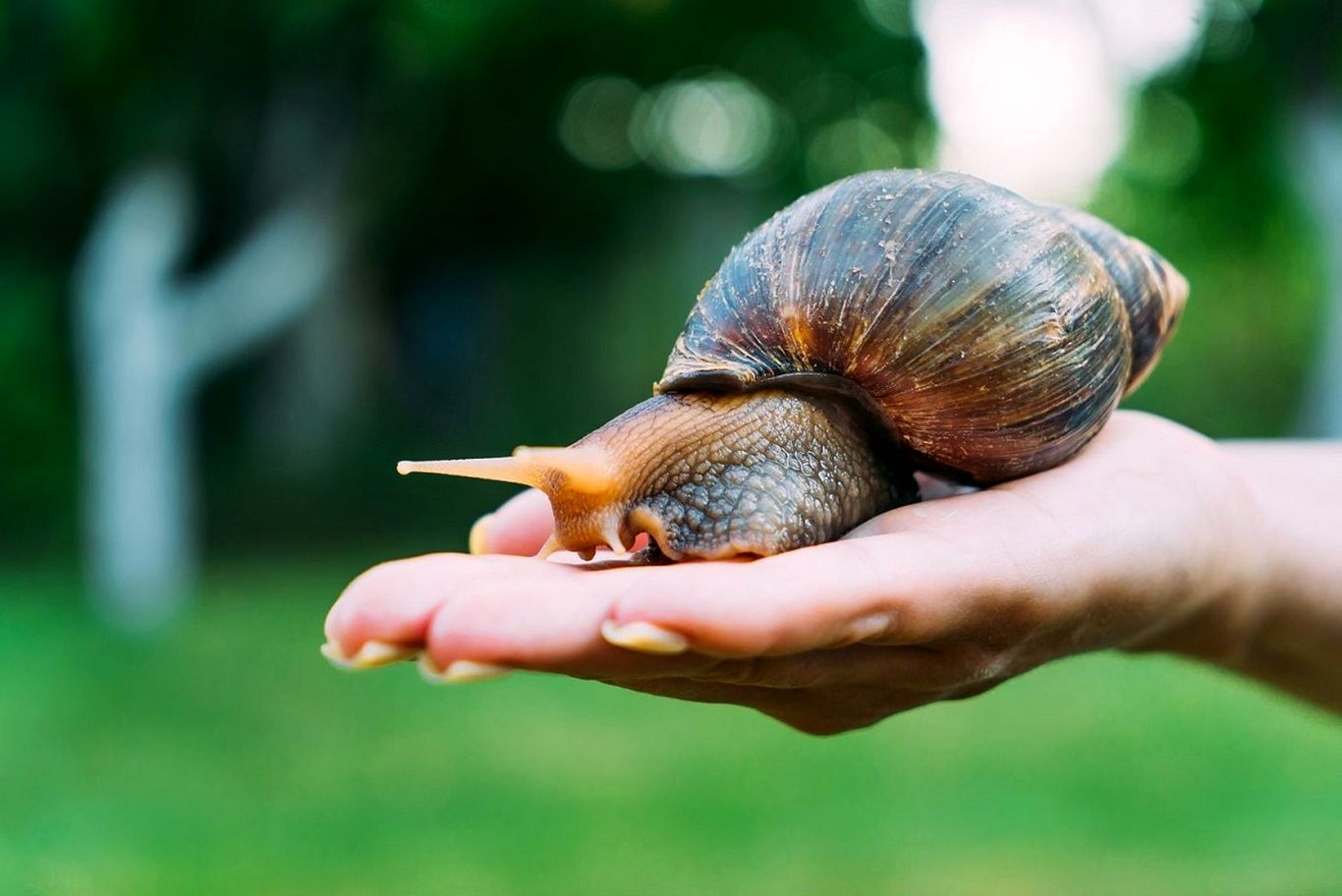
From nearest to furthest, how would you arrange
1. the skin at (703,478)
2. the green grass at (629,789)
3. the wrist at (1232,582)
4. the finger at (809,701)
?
1. the finger at (809,701)
2. the skin at (703,478)
3. the wrist at (1232,582)
4. the green grass at (629,789)

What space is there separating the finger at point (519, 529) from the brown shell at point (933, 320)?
1.13ft

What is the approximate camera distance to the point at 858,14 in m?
11.3

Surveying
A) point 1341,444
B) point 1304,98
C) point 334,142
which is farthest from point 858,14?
point 1341,444

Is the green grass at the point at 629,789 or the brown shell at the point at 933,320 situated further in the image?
the green grass at the point at 629,789

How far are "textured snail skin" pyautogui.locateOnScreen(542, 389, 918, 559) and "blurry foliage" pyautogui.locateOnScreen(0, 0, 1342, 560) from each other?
668cm

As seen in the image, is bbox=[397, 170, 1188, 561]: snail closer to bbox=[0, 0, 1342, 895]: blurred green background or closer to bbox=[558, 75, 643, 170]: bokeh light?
bbox=[0, 0, 1342, 895]: blurred green background

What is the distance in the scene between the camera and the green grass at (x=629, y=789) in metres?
4.59

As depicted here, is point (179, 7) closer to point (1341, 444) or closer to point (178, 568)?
point (178, 568)

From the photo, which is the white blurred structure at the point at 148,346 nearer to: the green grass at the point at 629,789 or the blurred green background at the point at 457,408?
the blurred green background at the point at 457,408

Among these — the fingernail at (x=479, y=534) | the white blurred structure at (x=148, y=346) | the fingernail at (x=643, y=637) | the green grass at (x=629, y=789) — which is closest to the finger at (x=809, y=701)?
the fingernail at (x=643, y=637)

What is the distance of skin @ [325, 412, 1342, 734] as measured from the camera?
1.63m

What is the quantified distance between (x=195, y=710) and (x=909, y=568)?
590 centimetres

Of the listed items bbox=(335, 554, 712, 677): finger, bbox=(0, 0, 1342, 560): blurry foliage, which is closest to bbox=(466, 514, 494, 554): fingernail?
bbox=(335, 554, 712, 677): finger

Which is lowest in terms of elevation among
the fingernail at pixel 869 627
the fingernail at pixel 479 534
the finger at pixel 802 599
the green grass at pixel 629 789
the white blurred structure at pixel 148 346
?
the green grass at pixel 629 789
